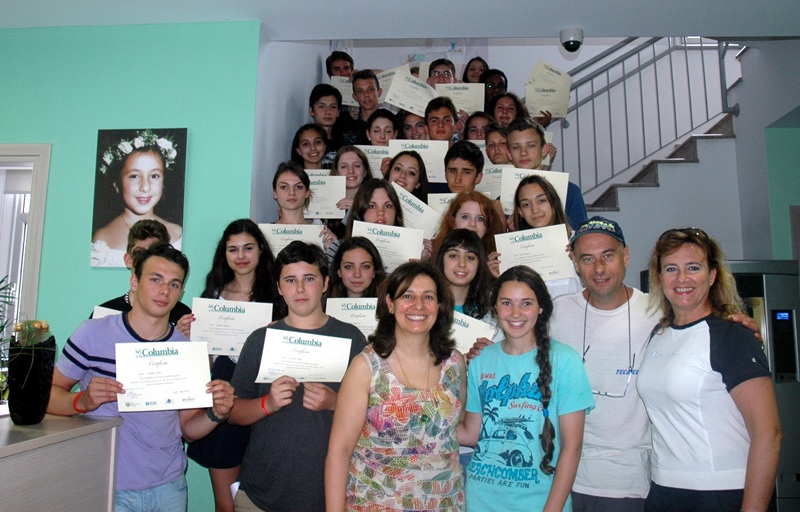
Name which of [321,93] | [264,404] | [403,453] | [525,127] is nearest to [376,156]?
[321,93]

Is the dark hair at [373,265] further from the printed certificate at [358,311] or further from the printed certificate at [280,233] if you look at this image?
the printed certificate at [280,233]

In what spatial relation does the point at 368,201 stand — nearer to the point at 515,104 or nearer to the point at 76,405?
the point at 76,405

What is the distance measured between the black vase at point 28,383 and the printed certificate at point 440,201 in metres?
2.25

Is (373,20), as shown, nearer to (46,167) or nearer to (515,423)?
(46,167)

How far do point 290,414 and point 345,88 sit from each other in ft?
13.1

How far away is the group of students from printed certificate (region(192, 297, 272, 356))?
15.3 inches

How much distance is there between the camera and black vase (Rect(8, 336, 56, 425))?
1928mm

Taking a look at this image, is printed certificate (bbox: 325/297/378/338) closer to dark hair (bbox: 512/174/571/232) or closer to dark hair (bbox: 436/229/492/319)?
dark hair (bbox: 436/229/492/319)

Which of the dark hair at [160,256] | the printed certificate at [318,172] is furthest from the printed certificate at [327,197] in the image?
the dark hair at [160,256]

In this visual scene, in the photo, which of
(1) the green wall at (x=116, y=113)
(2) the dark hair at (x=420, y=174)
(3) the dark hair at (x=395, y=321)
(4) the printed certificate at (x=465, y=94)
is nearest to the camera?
(3) the dark hair at (x=395, y=321)

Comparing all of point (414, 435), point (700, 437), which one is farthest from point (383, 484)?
point (700, 437)

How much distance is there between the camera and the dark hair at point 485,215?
314 cm

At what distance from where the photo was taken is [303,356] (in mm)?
2154

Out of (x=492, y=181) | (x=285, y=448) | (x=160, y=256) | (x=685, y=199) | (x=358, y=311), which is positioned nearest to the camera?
(x=285, y=448)
